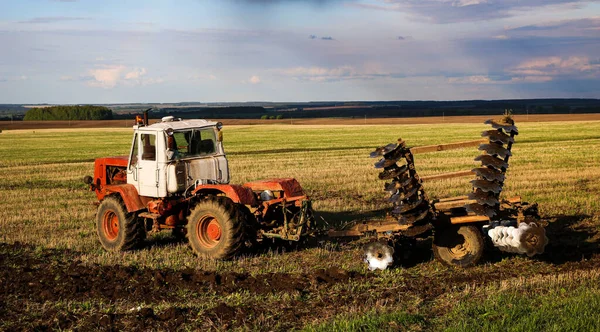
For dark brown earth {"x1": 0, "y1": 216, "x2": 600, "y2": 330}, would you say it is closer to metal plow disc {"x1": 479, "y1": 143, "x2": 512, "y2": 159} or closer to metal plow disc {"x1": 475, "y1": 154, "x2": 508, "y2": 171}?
metal plow disc {"x1": 475, "y1": 154, "x2": 508, "y2": 171}

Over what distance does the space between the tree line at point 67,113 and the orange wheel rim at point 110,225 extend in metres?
120

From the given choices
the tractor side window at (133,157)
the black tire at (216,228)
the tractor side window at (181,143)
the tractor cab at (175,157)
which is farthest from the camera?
the tractor side window at (133,157)

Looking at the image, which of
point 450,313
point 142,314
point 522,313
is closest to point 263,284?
point 142,314

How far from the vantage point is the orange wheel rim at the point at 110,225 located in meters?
13.4

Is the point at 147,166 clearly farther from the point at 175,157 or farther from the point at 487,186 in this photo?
the point at 487,186

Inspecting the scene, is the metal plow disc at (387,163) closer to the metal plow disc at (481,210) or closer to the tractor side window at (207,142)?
the metal plow disc at (481,210)

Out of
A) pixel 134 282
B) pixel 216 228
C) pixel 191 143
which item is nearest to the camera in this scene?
pixel 134 282

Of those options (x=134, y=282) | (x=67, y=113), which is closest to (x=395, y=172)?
(x=134, y=282)

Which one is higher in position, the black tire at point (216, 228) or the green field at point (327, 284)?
the black tire at point (216, 228)

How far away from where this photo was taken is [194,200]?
483 inches

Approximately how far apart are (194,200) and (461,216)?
4.49m

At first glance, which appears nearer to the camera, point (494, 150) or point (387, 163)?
point (494, 150)

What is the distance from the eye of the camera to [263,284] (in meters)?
10.1

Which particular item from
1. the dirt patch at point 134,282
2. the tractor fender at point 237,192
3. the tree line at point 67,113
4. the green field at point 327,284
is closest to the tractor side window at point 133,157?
the green field at point 327,284
